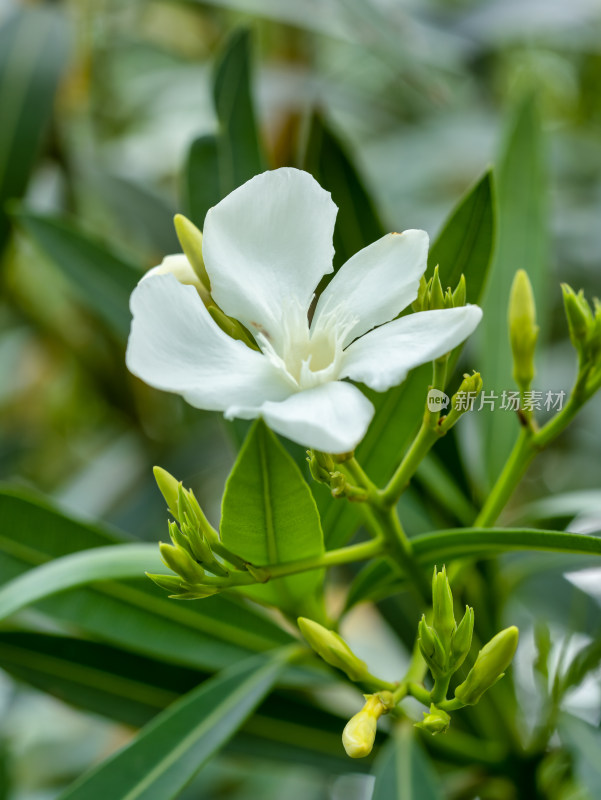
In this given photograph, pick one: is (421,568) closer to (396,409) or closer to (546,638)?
(396,409)

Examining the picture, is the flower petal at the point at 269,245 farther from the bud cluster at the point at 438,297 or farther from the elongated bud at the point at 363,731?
the elongated bud at the point at 363,731

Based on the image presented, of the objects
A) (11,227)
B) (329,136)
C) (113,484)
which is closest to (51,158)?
(11,227)

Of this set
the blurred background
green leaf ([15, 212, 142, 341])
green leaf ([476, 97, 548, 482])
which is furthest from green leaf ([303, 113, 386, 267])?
green leaf ([15, 212, 142, 341])

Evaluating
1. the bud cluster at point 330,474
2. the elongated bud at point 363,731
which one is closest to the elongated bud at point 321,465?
the bud cluster at point 330,474

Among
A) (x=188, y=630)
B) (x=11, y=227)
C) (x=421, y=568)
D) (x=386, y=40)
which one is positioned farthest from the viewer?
(x=386, y=40)

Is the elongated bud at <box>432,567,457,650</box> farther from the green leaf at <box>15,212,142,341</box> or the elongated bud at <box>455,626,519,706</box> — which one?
the green leaf at <box>15,212,142,341</box>

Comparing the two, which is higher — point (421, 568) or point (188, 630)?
point (421, 568)

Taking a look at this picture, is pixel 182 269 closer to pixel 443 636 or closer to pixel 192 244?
pixel 192 244
